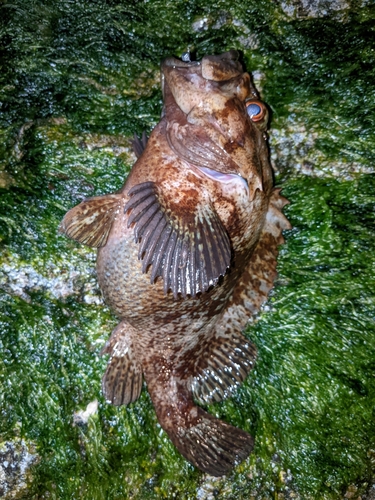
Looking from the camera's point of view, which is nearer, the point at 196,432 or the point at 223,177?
the point at 223,177

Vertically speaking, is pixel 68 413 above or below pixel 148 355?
below

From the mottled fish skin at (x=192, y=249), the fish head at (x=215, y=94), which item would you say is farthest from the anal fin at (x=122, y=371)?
the fish head at (x=215, y=94)

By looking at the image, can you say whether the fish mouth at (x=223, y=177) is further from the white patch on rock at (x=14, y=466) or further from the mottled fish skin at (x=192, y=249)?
the white patch on rock at (x=14, y=466)

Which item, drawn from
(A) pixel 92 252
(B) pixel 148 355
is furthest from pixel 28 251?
(B) pixel 148 355

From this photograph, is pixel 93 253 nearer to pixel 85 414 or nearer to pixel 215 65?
pixel 85 414

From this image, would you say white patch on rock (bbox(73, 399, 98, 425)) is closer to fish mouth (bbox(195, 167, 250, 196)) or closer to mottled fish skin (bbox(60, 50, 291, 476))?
mottled fish skin (bbox(60, 50, 291, 476))

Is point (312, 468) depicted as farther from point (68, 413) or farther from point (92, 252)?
point (92, 252)

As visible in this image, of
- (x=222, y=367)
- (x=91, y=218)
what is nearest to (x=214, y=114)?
(x=91, y=218)
